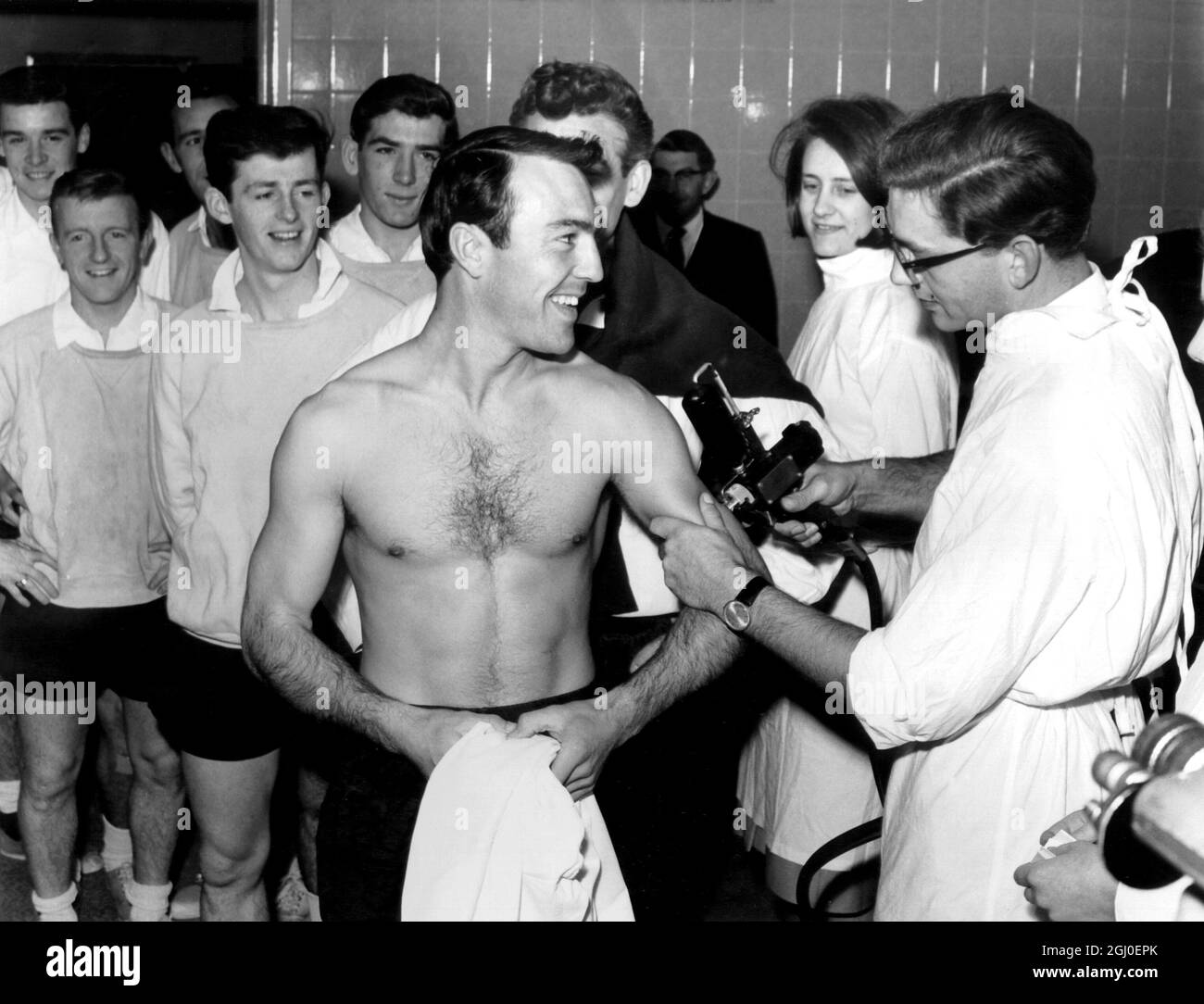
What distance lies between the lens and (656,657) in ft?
5.61

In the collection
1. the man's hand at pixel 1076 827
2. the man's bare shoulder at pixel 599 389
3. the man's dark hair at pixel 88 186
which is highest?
the man's dark hair at pixel 88 186

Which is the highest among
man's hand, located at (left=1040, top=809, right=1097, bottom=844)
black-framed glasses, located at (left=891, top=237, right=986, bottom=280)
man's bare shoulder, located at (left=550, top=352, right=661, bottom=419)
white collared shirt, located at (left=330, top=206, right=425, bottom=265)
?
black-framed glasses, located at (left=891, top=237, right=986, bottom=280)

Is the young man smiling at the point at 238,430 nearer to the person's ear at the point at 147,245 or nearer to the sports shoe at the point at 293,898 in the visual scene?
the sports shoe at the point at 293,898

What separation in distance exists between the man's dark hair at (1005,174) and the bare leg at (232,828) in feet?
4.38

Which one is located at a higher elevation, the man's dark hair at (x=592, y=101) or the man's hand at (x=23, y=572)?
the man's dark hair at (x=592, y=101)

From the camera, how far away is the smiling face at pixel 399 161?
2609 mm

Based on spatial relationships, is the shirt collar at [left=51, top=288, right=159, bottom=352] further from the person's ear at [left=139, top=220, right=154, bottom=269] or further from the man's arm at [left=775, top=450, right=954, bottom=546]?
the man's arm at [left=775, top=450, right=954, bottom=546]

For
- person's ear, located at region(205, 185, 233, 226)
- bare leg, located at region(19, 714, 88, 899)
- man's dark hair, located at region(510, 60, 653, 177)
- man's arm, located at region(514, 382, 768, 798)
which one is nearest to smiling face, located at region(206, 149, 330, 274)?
person's ear, located at region(205, 185, 233, 226)

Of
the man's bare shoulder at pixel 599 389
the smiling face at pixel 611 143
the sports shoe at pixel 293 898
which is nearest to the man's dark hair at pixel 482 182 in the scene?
the man's bare shoulder at pixel 599 389

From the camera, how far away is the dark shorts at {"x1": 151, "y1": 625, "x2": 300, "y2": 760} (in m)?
2.06

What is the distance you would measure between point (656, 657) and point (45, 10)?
2.11 m

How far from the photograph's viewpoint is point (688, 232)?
3.21 metres

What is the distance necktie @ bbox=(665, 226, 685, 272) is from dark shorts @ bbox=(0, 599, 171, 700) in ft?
4.82

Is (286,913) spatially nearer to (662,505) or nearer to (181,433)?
(181,433)
